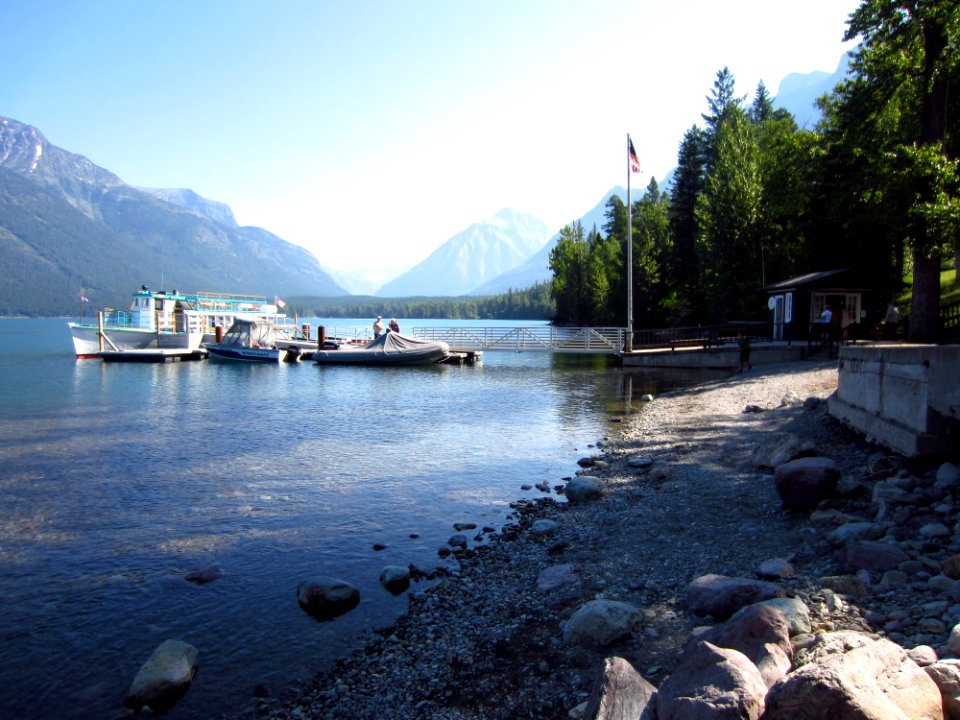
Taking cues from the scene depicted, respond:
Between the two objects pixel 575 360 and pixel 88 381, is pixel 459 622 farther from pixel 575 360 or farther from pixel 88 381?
pixel 575 360

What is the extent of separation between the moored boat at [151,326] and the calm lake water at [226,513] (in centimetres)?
2744

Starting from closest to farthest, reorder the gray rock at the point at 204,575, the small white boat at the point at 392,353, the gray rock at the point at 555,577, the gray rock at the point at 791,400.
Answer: the gray rock at the point at 555,577, the gray rock at the point at 204,575, the gray rock at the point at 791,400, the small white boat at the point at 392,353

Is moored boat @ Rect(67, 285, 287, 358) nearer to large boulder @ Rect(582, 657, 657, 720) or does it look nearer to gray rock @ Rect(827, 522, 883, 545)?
gray rock @ Rect(827, 522, 883, 545)

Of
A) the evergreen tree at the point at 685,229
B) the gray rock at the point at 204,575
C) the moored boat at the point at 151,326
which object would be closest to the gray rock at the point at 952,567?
the gray rock at the point at 204,575

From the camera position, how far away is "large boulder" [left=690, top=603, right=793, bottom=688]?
4395 millimetres

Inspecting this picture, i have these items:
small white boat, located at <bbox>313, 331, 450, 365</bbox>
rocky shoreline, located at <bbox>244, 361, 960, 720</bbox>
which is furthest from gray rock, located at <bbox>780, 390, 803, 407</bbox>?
small white boat, located at <bbox>313, 331, 450, 365</bbox>

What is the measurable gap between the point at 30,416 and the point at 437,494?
2041cm

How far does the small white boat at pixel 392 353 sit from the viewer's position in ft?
155

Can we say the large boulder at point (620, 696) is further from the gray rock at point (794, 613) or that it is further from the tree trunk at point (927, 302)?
the tree trunk at point (927, 302)

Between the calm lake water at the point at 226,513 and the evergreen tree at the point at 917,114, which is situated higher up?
the evergreen tree at the point at 917,114

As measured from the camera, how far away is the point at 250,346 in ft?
172

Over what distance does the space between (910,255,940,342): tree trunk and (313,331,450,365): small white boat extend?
32.0 m

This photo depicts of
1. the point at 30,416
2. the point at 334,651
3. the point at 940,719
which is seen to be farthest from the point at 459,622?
the point at 30,416

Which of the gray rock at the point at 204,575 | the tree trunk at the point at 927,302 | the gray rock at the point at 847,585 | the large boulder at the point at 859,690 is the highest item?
the tree trunk at the point at 927,302
